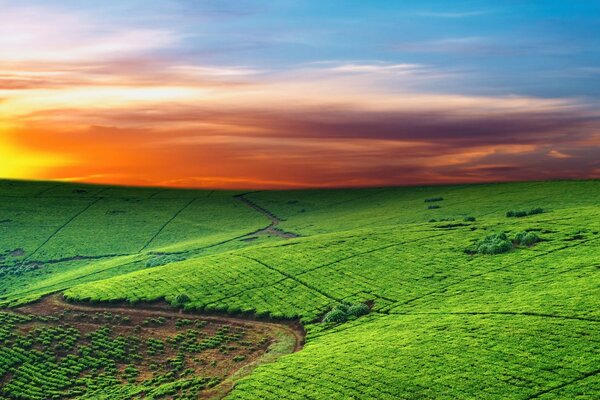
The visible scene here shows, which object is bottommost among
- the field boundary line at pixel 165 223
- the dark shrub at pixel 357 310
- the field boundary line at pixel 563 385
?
the field boundary line at pixel 165 223

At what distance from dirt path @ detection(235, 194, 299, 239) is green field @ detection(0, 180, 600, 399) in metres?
1.69

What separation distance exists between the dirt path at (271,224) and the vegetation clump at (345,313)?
62051 mm

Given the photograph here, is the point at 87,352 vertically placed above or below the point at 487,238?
below

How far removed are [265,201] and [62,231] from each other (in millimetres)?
58932

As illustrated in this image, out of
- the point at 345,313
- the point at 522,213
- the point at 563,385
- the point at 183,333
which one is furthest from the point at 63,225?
the point at 563,385

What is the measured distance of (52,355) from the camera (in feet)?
222

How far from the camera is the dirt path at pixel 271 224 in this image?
13412 centimetres

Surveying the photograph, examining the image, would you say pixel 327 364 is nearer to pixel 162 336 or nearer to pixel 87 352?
pixel 162 336

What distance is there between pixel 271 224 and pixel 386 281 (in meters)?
79.4

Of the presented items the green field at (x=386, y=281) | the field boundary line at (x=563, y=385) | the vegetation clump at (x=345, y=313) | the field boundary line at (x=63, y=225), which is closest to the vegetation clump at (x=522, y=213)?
the green field at (x=386, y=281)

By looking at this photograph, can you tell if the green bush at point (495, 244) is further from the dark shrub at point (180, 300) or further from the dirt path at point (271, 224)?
the dirt path at point (271, 224)

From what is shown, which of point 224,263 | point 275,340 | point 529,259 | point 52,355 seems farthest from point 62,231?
point 529,259

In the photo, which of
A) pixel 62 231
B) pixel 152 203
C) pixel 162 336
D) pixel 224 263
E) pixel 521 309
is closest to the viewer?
pixel 521 309

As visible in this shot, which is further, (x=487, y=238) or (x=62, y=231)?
(x=62, y=231)
